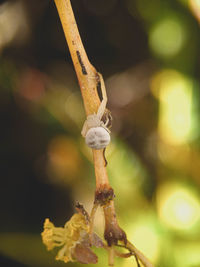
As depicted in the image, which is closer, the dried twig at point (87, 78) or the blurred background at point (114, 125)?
the dried twig at point (87, 78)

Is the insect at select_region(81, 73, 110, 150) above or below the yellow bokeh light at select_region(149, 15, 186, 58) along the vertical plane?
below

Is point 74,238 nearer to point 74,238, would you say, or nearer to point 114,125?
point 74,238

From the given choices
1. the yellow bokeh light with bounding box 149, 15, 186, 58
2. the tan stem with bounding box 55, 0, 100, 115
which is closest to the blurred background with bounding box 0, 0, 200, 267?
the yellow bokeh light with bounding box 149, 15, 186, 58

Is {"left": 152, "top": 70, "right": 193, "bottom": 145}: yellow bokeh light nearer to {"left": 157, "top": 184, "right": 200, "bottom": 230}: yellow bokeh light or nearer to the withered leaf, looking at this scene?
{"left": 157, "top": 184, "right": 200, "bottom": 230}: yellow bokeh light

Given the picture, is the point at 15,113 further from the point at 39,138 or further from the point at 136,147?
the point at 136,147

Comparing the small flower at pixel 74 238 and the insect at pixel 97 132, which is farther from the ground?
the insect at pixel 97 132

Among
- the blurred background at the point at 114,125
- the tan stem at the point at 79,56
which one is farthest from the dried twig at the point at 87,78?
the blurred background at the point at 114,125

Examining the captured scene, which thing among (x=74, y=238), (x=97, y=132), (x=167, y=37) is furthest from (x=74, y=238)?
(x=167, y=37)

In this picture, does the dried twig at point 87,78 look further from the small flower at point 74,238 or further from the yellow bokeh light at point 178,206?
the yellow bokeh light at point 178,206
